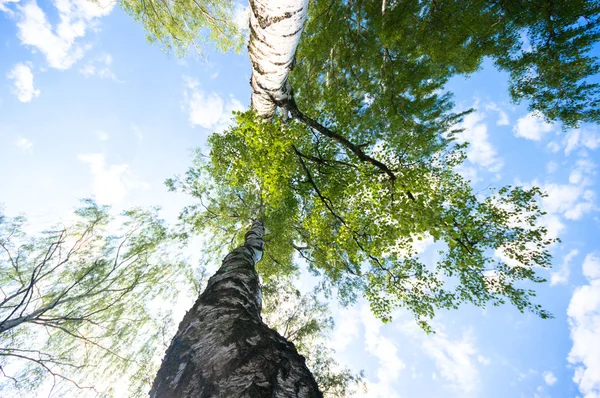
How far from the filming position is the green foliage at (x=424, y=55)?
532cm

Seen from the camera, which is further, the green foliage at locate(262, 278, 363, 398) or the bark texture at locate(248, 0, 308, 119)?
the green foliage at locate(262, 278, 363, 398)

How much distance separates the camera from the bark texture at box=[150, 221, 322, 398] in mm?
1353

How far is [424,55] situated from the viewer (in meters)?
7.63

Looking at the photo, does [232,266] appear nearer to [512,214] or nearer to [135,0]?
[512,214]

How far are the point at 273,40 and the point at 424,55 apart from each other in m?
7.34

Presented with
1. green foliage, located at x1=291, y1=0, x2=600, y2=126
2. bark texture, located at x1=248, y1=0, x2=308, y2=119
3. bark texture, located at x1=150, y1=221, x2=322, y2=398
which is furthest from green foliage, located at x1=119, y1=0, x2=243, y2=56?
bark texture, located at x1=150, y1=221, x2=322, y2=398

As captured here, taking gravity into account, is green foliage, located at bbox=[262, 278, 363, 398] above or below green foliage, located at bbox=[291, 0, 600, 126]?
below

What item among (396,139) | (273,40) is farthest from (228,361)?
(396,139)

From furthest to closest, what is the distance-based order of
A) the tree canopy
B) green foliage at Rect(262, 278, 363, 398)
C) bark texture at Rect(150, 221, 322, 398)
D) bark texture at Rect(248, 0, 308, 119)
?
green foliage at Rect(262, 278, 363, 398) < the tree canopy < bark texture at Rect(248, 0, 308, 119) < bark texture at Rect(150, 221, 322, 398)

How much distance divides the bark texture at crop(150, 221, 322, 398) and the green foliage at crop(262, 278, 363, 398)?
8.99 metres

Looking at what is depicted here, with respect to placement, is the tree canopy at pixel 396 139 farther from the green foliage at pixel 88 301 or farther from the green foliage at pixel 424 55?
the green foliage at pixel 88 301

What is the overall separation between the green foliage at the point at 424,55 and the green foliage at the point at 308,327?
319 inches

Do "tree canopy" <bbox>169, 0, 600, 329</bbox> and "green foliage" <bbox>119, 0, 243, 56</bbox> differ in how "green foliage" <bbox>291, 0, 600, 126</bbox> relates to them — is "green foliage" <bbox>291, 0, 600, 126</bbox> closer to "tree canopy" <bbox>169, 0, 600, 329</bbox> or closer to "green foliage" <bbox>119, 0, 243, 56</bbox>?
"tree canopy" <bbox>169, 0, 600, 329</bbox>

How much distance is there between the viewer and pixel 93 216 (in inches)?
238
